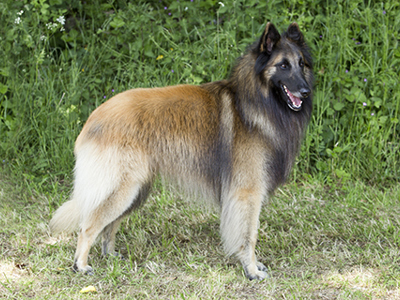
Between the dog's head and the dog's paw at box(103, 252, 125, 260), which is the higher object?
the dog's head

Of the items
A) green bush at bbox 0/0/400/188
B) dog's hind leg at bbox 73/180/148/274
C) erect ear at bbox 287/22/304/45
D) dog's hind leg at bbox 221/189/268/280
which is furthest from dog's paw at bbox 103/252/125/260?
erect ear at bbox 287/22/304/45

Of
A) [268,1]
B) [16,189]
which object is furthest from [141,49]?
[16,189]

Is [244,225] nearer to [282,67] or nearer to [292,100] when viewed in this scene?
[292,100]

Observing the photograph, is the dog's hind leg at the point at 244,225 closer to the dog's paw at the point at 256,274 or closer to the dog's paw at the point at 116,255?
the dog's paw at the point at 256,274

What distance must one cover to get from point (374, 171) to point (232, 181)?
2016mm

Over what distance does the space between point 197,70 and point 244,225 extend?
2176 mm

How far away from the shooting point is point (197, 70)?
5.03 metres

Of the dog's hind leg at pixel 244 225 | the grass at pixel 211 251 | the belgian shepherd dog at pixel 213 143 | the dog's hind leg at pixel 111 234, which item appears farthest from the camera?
the dog's hind leg at pixel 111 234

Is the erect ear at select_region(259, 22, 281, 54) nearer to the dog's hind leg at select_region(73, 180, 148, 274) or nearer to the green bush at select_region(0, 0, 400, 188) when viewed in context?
the dog's hind leg at select_region(73, 180, 148, 274)

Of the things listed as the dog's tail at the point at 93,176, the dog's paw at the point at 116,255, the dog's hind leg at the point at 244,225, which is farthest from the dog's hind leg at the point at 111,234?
the dog's hind leg at the point at 244,225

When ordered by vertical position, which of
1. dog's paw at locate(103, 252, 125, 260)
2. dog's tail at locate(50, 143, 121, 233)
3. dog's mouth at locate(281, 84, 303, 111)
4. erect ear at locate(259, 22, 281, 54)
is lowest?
dog's paw at locate(103, 252, 125, 260)

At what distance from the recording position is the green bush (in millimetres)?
4840

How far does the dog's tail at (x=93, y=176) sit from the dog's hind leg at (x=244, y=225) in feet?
2.71

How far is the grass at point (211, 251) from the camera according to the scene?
124 inches
